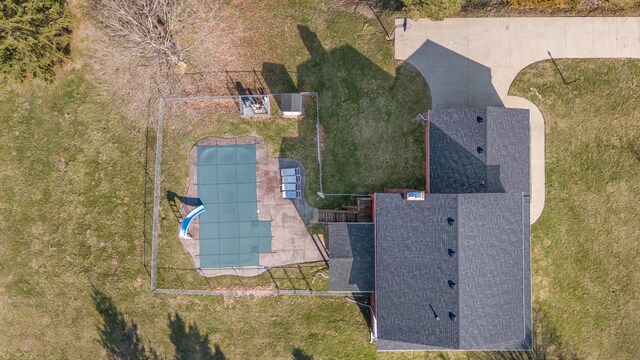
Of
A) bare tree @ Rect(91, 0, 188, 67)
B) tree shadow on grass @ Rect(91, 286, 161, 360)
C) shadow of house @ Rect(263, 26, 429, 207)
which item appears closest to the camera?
bare tree @ Rect(91, 0, 188, 67)

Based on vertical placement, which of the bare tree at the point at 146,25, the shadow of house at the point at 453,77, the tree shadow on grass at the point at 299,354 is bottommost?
the tree shadow on grass at the point at 299,354

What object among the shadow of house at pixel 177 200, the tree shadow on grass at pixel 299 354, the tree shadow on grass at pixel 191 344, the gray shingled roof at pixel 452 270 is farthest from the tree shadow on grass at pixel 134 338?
the gray shingled roof at pixel 452 270

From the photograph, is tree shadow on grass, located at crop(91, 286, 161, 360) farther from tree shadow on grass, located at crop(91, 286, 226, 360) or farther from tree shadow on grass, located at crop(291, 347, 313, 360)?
tree shadow on grass, located at crop(291, 347, 313, 360)

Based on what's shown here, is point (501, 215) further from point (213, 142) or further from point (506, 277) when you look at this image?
point (213, 142)

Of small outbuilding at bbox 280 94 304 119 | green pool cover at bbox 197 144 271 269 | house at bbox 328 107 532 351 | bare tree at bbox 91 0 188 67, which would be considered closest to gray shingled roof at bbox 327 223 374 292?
house at bbox 328 107 532 351

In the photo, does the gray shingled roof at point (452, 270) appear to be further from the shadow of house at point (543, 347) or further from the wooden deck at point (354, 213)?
the shadow of house at point (543, 347)

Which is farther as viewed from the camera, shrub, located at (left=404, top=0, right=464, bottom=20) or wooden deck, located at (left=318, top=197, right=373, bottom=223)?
wooden deck, located at (left=318, top=197, right=373, bottom=223)

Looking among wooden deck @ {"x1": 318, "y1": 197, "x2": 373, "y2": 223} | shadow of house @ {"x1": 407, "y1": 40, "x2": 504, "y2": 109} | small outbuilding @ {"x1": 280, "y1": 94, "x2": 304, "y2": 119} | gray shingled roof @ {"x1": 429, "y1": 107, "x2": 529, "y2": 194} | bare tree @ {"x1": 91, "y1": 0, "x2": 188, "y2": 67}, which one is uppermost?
bare tree @ {"x1": 91, "y1": 0, "x2": 188, "y2": 67}
